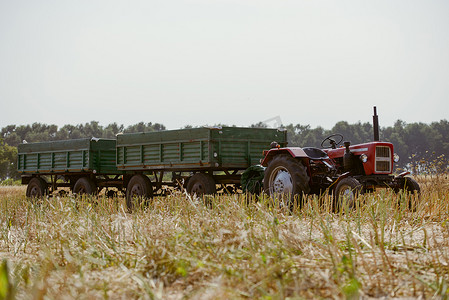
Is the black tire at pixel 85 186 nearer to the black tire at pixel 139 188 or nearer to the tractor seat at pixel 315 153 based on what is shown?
the black tire at pixel 139 188

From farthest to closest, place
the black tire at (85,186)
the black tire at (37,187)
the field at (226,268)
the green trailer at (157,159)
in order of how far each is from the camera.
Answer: the black tire at (37,187) → the black tire at (85,186) → the green trailer at (157,159) → the field at (226,268)

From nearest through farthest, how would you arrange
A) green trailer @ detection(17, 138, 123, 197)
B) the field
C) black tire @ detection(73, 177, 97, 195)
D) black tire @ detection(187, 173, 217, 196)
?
the field, black tire @ detection(187, 173, 217, 196), black tire @ detection(73, 177, 97, 195), green trailer @ detection(17, 138, 123, 197)

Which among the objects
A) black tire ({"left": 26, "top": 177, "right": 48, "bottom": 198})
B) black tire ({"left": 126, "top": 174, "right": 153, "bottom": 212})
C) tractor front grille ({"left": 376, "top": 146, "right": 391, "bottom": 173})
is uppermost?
tractor front grille ({"left": 376, "top": 146, "right": 391, "bottom": 173})

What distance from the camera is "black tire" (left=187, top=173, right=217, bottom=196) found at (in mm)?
10266

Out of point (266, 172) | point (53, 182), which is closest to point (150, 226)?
point (266, 172)

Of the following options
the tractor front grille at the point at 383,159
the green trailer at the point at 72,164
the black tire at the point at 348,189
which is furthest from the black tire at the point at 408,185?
the green trailer at the point at 72,164

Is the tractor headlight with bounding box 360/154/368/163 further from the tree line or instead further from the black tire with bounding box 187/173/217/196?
the tree line

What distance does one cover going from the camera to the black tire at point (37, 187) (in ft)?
51.0

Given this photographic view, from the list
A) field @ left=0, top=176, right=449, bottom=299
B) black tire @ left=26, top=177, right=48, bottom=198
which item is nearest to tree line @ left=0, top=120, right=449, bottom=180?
black tire @ left=26, top=177, right=48, bottom=198

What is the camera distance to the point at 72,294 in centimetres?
297

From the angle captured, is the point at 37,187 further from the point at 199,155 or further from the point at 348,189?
the point at 348,189

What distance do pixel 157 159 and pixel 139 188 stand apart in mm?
1004

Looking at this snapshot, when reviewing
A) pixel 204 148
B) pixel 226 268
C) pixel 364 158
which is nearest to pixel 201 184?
pixel 204 148

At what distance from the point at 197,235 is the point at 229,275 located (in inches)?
40.4
